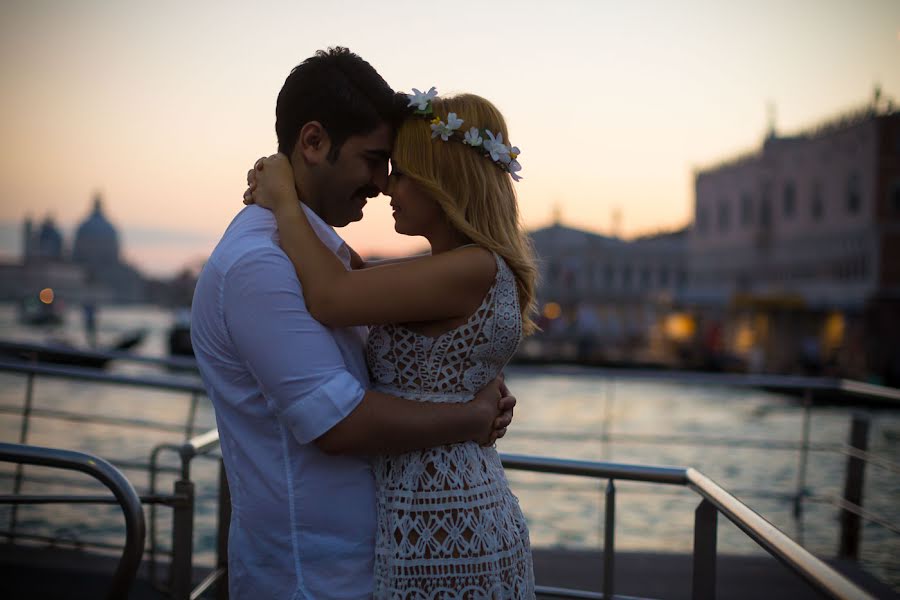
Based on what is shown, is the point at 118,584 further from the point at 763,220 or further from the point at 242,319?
the point at 763,220

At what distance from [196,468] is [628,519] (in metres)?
7.38

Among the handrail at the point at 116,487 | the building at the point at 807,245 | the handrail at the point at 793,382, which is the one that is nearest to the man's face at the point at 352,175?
the handrail at the point at 116,487

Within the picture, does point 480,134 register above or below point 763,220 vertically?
below

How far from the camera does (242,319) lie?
1.25 meters

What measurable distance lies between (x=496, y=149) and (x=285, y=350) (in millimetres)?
516

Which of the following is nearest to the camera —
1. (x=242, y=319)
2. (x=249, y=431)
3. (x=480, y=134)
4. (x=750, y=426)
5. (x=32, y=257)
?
(x=242, y=319)

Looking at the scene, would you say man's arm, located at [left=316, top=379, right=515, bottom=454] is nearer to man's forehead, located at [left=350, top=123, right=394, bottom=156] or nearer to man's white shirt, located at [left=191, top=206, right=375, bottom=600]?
man's white shirt, located at [left=191, top=206, right=375, bottom=600]

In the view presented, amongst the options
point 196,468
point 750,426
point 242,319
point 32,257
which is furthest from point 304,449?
point 32,257

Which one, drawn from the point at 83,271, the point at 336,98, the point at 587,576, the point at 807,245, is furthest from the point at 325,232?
the point at 83,271

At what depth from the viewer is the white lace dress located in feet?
4.53

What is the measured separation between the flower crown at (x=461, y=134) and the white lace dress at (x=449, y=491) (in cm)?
19

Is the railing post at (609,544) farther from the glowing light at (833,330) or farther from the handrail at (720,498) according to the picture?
the glowing light at (833,330)

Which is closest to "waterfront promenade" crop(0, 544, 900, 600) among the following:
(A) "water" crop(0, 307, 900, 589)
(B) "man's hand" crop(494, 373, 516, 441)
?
(A) "water" crop(0, 307, 900, 589)

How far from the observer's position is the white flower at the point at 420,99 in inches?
57.4
